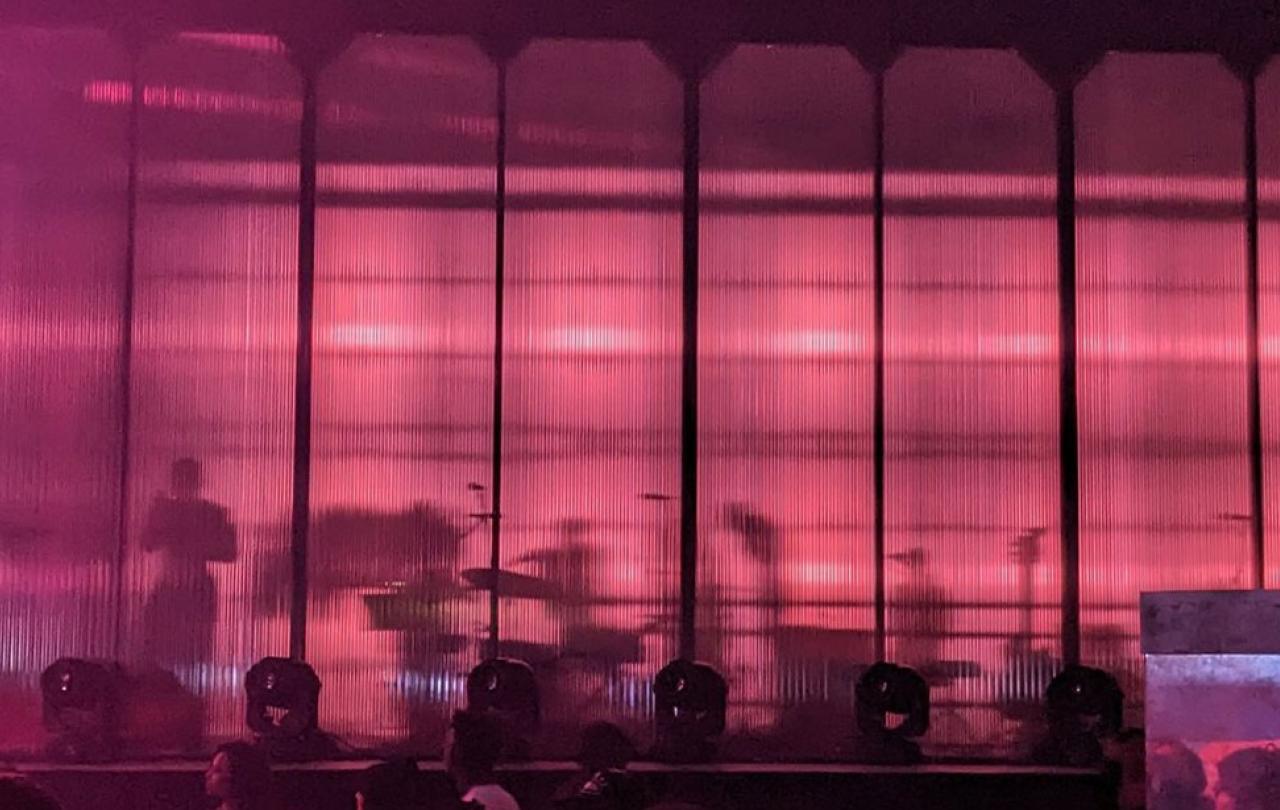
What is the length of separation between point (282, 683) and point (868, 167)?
15.4 ft

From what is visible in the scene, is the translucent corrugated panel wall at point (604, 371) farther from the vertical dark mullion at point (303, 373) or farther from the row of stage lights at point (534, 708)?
the row of stage lights at point (534, 708)

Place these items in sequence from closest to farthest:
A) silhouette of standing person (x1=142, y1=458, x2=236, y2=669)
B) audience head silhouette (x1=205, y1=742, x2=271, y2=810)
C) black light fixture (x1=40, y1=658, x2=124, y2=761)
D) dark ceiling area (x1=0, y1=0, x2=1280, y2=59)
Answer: audience head silhouette (x1=205, y1=742, x2=271, y2=810) → black light fixture (x1=40, y1=658, x2=124, y2=761) → silhouette of standing person (x1=142, y1=458, x2=236, y2=669) → dark ceiling area (x1=0, y1=0, x2=1280, y2=59)

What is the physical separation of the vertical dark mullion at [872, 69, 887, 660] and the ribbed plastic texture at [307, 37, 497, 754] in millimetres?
2355

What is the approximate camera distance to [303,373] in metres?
10.1

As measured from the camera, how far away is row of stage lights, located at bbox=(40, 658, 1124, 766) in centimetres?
928

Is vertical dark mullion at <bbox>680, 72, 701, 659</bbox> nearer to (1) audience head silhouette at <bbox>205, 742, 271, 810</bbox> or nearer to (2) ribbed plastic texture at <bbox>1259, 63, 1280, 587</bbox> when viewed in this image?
(2) ribbed plastic texture at <bbox>1259, 63, 1280, 587</bbox>

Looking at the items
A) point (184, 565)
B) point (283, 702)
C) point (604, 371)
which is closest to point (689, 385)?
point (604, 371)

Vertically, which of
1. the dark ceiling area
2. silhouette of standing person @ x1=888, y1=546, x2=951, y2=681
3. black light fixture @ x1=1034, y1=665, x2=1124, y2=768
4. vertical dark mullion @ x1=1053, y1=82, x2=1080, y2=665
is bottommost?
black light fixture @ x1=1034, y1=665, x2=1124, y2=768

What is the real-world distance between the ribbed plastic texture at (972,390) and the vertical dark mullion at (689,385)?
117cm

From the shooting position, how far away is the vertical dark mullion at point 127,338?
986 cm

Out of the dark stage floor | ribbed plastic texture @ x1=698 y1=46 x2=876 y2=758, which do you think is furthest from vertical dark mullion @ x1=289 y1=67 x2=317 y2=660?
ribbed plastic texture @ x1=698 y1=46 x2=876 y2=758

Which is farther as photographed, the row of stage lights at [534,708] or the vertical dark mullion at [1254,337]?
the vertical dark mullion at [1254,337]

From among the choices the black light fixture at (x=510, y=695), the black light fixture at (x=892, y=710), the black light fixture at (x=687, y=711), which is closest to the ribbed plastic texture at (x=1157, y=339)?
→ the black light fixture at (x=892, y=710)

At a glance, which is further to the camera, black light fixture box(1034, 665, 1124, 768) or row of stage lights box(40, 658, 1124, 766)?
black light fixture box(1034, 665, 1124, 768)
